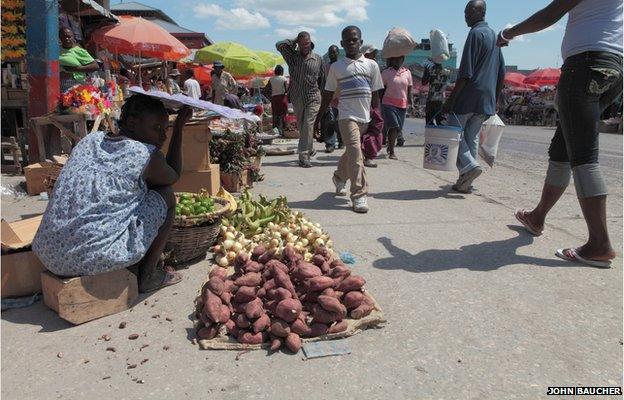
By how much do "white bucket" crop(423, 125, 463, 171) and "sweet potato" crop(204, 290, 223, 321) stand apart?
3.73 m

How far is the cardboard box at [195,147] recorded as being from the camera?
515 centimetres

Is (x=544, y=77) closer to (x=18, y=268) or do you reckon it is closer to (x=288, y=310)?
(x=288, y=310)

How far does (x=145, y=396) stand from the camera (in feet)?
7.04

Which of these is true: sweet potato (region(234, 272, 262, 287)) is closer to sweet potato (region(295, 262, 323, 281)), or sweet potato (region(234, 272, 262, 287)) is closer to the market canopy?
sweet potato (region(295, 262, 323, 281))

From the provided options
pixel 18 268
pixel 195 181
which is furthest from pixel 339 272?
pixel 195 181

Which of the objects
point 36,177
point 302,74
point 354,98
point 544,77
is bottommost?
point 36,177

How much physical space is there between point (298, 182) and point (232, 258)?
335cm

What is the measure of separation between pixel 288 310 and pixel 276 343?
181 millimetres

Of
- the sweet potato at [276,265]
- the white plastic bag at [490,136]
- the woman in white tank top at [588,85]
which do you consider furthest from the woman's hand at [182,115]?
the white plastic bag at [490,136]

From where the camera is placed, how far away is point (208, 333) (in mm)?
2582

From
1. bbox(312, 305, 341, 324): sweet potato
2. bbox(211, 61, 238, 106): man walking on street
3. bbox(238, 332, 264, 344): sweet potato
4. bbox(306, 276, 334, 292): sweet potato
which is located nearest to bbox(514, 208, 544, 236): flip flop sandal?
bbox(306, 276, 334, 292): sweet potato

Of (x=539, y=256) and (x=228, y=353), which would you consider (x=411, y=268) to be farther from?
(x=228, y=353)

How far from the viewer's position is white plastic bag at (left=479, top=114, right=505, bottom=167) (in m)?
6.10

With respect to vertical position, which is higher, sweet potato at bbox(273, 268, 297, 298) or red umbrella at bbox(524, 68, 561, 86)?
red umbrella at bbox(524, 68, 561, 86)
